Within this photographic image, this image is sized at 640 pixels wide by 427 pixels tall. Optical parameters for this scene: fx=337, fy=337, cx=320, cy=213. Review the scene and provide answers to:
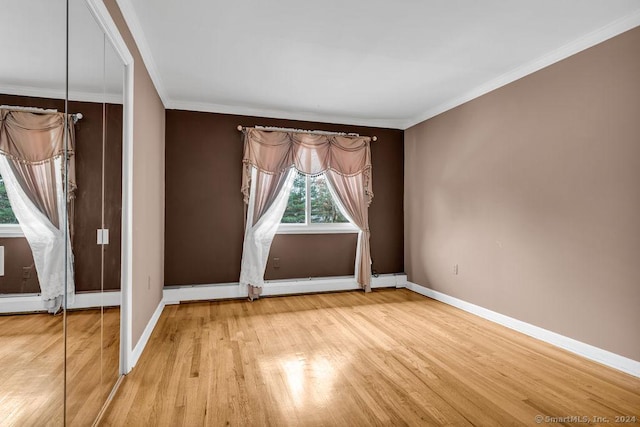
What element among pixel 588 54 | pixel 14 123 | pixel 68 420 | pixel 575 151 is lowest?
pixel 68 420

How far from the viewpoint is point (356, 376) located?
2432 mm

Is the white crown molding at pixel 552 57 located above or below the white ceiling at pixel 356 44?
below

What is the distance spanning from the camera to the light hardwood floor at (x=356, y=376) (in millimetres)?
1980

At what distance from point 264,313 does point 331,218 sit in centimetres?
177

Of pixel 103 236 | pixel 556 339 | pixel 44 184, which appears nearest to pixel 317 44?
pixel 103 236

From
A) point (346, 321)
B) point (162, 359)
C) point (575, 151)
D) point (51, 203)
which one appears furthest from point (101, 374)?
point (575, 151)

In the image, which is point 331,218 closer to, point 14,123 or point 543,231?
point 543,231

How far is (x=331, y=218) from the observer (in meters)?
5.05

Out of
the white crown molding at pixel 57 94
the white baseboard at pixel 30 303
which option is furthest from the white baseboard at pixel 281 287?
the white crown molding at pixel 57 94

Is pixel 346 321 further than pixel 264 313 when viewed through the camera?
No

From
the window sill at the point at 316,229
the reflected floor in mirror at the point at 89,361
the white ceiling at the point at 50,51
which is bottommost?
the reflected floor in mirror at the point at 89,361

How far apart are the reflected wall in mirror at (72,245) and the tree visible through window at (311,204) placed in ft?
9.12

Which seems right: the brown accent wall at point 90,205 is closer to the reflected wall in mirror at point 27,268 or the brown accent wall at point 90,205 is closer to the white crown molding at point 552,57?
the reflected wall in mirror at point 27,268

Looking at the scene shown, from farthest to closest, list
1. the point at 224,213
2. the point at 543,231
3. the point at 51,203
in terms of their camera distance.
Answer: the point at 224,213 < the point at 543,231 < the point at 51,203
